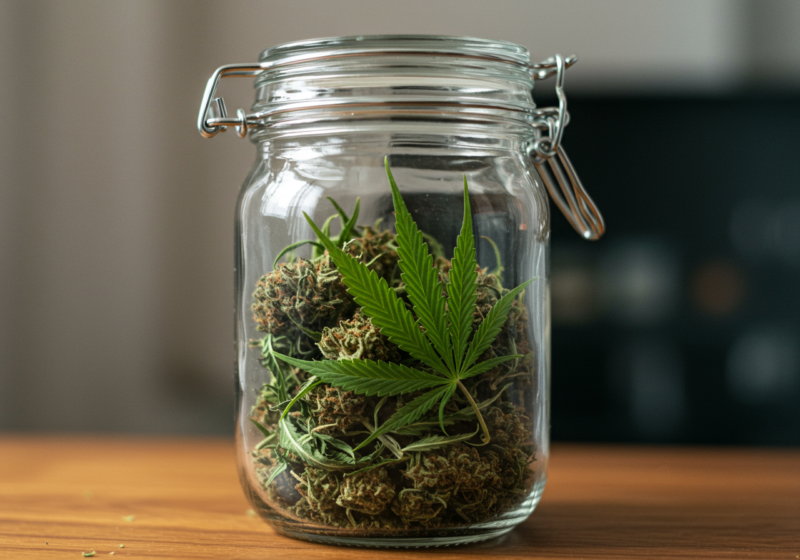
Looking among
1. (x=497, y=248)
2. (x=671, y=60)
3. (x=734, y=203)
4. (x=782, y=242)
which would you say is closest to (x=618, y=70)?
(x=671, y=60)

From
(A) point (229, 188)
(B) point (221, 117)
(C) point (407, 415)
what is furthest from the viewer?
(A) point (229, 188)

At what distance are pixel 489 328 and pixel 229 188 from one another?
1836 millimetres

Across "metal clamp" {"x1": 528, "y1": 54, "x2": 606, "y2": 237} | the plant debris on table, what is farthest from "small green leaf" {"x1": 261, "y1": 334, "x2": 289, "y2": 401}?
"metal clamp" {"x1": 528, "y1": 54, "x2": 606, "y2": 237}

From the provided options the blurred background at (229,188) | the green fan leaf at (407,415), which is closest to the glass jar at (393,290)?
the green fan leaf at (407,415)

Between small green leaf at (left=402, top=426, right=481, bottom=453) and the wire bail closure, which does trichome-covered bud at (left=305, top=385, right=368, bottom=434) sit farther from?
the wire bail closure

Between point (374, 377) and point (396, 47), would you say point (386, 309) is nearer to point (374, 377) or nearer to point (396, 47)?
point (374, 377)

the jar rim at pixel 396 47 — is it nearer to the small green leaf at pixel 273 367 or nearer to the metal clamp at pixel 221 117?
the metal clamp at pixel 221 117

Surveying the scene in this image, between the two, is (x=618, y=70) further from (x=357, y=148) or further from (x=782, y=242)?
(x=357, y=148)

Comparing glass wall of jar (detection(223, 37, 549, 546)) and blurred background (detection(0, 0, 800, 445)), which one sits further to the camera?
blurred background (detection(0, 0, 800, 445))

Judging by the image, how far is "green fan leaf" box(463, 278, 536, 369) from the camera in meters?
0.49

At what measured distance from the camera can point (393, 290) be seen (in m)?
0.48

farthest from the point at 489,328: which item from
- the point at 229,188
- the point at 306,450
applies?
the point at 229,188

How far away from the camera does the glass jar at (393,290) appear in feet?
1.57

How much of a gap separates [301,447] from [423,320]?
0.11 meters
